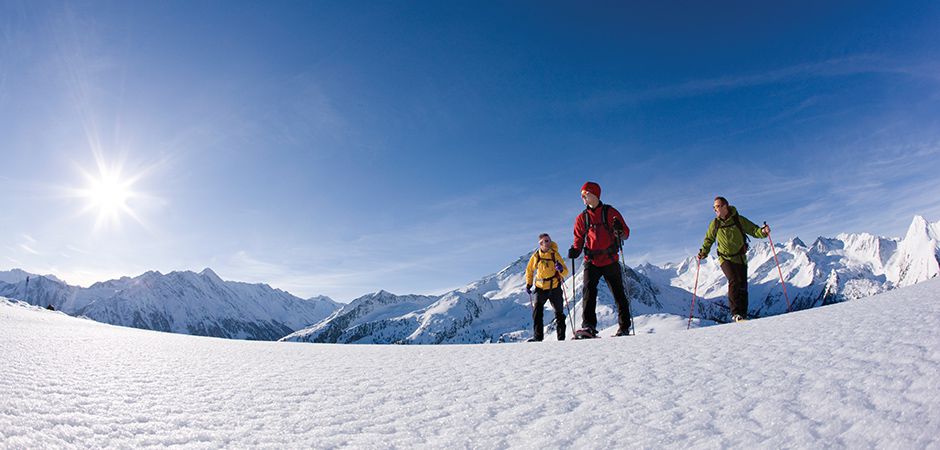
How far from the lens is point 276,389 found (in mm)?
2309

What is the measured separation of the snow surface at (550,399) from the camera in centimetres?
131

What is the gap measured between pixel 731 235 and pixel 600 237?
113 inches

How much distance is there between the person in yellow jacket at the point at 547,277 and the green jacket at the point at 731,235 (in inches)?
119

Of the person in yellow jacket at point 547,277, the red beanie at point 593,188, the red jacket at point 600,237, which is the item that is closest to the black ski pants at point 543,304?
the person in yellow jacket at point 547,277

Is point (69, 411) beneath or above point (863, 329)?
beneath

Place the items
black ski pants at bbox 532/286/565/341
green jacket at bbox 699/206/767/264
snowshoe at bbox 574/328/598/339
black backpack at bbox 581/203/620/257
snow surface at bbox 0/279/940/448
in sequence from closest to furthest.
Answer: snow surface at bbox 0/279/940/448, snowshoe at bbox 574/328/598/339, black backpack at bbox 581/203/620/257, green jacket at bbox 699/206/767/264, black ski pants at bbox 532/286/565/341

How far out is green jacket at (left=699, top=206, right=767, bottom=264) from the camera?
8.18 metres

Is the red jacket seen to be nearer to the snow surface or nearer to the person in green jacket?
the person in green jacket

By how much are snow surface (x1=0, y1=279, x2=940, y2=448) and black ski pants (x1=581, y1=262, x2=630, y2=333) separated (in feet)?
14.8

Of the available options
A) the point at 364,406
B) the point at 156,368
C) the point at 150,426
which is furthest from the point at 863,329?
the point at 156,368

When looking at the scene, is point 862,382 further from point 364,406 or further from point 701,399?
point 364,406

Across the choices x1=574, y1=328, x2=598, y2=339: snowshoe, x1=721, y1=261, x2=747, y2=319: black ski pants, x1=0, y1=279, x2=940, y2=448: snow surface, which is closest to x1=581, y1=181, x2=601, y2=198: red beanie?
x1=574, y1=328, x2=598, y2=339: snowshoe

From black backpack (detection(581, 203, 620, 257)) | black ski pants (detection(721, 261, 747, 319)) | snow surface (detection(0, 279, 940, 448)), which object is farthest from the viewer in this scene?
black ski pants (detection(721, 261, 747, 319))

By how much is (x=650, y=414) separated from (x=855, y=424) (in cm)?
58
